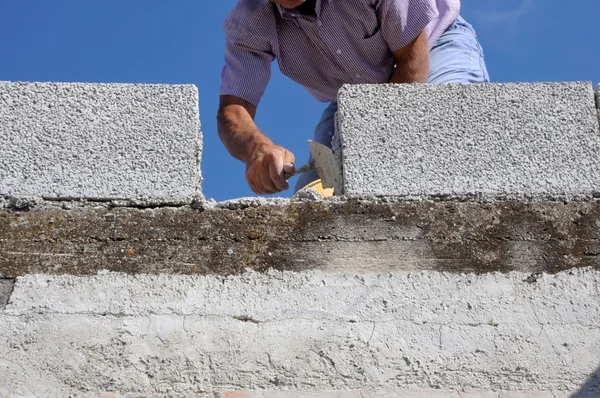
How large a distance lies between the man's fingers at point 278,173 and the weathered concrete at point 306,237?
25.4 inches

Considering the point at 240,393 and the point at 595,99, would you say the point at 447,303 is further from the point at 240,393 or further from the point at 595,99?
the point at 595,99

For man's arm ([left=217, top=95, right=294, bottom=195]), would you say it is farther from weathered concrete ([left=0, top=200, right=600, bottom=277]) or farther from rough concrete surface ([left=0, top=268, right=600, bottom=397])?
rough concrete surface ([left=0, top=268, right=600, bottom=397])

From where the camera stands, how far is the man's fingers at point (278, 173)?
4.06 meters

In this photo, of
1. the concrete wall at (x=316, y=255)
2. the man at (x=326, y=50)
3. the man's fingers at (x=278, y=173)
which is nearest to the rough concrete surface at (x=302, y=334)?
the concrete wall at (x=316, y=255)

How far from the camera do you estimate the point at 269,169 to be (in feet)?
13.4

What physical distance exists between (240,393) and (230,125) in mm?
1746

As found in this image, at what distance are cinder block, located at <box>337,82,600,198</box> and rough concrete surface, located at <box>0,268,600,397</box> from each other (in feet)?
0.98

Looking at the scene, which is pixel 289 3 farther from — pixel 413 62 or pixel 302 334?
pixel 302 334

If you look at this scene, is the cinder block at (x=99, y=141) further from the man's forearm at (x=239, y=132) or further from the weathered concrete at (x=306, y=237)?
the man's forearm at (x=239, y=132)

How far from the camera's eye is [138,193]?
11.1 feet

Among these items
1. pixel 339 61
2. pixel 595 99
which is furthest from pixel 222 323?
pixel 339 61

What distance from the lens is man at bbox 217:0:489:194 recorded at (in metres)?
4.48

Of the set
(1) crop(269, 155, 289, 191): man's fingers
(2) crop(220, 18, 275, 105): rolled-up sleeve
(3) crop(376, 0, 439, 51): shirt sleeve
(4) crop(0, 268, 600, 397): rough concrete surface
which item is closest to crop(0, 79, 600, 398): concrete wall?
(4) crop(0, 268, 600, 397): rough concrete surface

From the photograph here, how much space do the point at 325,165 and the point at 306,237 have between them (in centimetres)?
40
